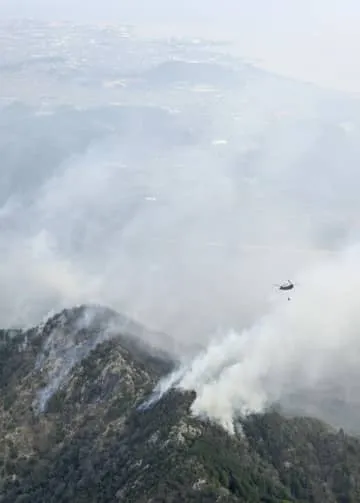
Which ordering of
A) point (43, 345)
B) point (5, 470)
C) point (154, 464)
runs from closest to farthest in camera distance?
1. point (154, 464)
2. point (5, 470)
3. point (43, 345)

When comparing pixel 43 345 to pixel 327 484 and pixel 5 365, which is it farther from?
pixel 327 484

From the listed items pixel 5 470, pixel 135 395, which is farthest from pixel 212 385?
pixel 5 470

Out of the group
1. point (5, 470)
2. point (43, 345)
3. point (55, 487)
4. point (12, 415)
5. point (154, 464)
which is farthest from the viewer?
point (43, 345)

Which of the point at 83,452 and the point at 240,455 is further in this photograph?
the point at 83,452

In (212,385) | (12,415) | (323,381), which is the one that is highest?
(212,385)

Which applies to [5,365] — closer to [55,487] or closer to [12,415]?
[12,415]

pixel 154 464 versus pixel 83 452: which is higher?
pixel 154 464
